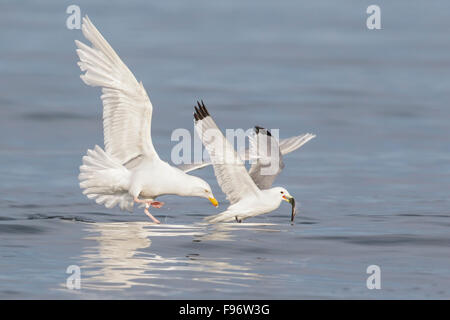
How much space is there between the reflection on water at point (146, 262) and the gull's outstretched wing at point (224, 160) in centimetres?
68

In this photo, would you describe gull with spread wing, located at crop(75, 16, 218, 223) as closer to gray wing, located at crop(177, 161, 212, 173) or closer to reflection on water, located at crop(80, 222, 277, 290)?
reflection on water, located at crop(80, 222, 277, 290)

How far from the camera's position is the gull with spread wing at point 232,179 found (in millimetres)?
15500

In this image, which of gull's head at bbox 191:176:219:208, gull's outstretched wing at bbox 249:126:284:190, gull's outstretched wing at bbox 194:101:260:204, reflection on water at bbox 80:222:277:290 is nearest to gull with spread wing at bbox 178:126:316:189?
gull's outstretched wing at bbox 249:126:284:190

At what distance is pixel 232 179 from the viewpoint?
1605 cm

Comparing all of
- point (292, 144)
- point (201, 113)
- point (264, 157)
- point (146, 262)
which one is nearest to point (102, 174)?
point (201, 113)

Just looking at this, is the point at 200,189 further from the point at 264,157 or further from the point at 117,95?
the point at 117,95

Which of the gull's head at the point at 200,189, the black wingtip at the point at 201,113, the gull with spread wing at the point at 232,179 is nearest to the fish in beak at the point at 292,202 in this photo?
the gull with spread wing at the point at 232,179

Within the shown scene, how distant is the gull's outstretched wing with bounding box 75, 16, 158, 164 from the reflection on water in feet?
4.33

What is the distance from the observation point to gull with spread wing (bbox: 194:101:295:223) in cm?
1550

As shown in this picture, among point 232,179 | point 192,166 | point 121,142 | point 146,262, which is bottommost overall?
point 146,262

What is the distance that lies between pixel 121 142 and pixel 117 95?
803 mm

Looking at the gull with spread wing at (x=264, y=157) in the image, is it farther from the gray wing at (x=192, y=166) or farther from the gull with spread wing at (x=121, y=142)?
the gull with spread wing at (x=121, y=142)
